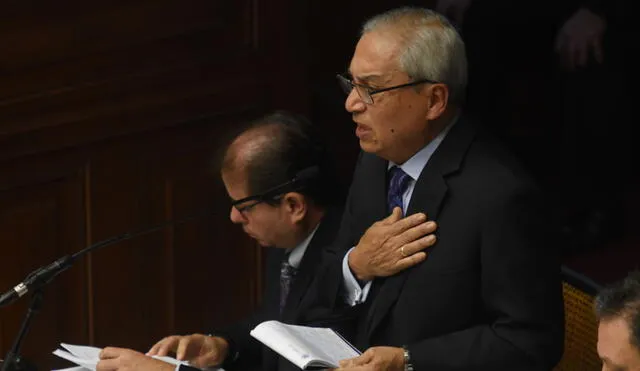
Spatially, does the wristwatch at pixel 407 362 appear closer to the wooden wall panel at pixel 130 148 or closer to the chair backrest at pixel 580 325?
the chair backrest at pixel 580 325

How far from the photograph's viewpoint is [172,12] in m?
4.11

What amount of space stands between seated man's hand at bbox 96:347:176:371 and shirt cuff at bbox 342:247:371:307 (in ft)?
1.33

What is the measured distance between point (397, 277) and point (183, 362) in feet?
1.83

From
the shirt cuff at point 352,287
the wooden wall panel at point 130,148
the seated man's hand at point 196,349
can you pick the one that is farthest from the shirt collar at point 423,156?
the wooden wall panel at point 130,148

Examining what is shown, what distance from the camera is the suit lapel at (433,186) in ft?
9.02

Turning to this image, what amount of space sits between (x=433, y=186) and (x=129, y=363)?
2.48 feet

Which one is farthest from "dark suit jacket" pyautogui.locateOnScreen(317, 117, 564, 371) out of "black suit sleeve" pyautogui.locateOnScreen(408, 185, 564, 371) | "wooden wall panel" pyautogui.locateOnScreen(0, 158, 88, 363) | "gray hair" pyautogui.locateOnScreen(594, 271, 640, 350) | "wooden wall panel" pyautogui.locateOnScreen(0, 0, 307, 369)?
"wooden wall panel" pyautogui.locateOnScreen(0, 158, 88, 363)

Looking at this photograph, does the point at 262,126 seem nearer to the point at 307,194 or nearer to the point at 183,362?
the point at 307,194

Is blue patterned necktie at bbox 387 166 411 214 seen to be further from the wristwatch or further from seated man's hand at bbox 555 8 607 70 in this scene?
seated man's hand at bbox 555 8 607 70

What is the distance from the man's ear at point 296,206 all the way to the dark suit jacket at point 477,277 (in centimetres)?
37

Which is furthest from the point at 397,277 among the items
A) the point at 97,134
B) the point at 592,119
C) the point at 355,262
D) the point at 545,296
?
the point at 592,119

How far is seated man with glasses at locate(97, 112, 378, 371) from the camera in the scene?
3.09 metres

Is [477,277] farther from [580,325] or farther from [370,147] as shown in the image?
[580,325]

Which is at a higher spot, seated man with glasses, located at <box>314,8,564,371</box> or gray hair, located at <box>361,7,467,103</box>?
gray hair, located at <box>361,7,467,103</box>
